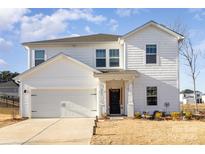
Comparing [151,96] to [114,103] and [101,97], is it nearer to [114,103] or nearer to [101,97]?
[114,103]

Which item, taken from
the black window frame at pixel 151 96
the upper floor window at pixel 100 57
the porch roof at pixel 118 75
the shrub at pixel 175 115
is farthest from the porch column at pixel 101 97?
the shrub at pixel 175 115

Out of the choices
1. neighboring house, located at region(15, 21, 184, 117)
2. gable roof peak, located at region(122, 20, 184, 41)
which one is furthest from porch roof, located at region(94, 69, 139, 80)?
gable roof peak, located at region(122, 20, 184, 41)

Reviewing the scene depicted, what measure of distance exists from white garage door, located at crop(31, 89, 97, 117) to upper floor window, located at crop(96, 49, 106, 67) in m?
2.36

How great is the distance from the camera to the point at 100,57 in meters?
26.2

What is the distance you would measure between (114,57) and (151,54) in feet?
→ 9.21

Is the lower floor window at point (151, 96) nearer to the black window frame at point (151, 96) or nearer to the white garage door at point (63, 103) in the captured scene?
the black window frame at point (151, 96)

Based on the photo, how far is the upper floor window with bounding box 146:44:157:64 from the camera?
24859mm

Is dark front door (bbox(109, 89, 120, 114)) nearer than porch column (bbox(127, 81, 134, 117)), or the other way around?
porch column (bbox(127, 81, 134, 117))

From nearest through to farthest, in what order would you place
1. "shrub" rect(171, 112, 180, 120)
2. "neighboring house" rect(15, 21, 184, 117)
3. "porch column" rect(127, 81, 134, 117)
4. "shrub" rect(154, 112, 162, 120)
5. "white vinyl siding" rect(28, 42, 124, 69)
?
"shrub" rect(171, 112, 180, 120) → "shrub" rect(154, 112, 162, 120) → "porch column" rect(127, 81, 134, 117) → "neighboring house" rect(15, 21, 184, 117) → "white vinyl siding" rect(28, 42, 124, 69)

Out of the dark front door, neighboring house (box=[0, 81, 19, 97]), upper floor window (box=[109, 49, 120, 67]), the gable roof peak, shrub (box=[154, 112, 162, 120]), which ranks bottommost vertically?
shrub (box=[154, 112, 162, 120])

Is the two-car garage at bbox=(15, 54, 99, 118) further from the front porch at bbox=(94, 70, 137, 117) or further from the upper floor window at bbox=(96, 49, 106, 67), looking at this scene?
the upper floor window at bbox=(96, 49, 106, 67)

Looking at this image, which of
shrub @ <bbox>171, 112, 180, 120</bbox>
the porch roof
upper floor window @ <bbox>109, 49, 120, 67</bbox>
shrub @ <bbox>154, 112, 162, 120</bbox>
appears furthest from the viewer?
upper floor window @ <bbox>109, 49, 120, 67</bbox>

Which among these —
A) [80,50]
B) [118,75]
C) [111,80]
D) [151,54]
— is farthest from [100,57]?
[151,54]
